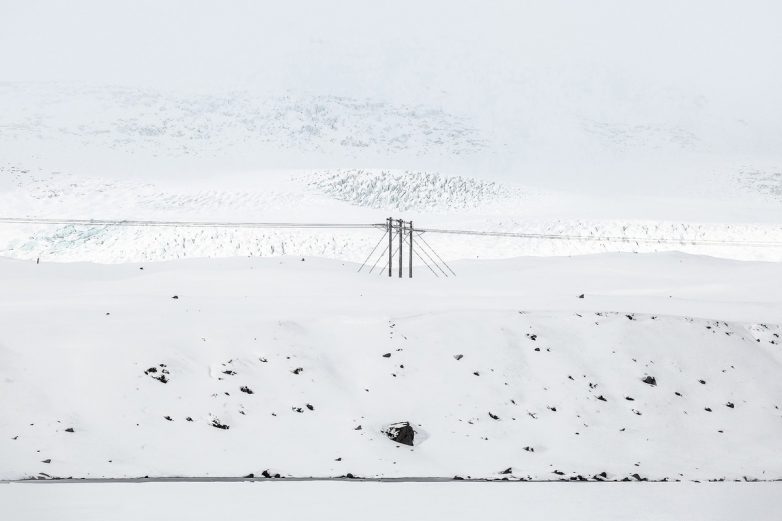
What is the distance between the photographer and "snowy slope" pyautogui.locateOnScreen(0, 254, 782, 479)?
42.9 feet

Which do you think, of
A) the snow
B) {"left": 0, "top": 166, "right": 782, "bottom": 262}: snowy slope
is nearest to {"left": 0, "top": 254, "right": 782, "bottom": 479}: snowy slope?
the snow

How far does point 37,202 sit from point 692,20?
76.9m

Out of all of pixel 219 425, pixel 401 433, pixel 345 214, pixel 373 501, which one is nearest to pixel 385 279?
pixel 401 433

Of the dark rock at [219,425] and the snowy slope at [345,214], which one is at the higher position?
the snowy slope at [345,214]

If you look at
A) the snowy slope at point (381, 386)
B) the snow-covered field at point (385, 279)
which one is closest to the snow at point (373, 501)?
the snow-covered field at point (385, 279)

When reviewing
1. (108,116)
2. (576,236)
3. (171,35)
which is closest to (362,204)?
(576,236)

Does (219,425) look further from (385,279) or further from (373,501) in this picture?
(385,279)

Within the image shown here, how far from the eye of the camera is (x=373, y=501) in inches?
422

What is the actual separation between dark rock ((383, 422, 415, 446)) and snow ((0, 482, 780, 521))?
190cm

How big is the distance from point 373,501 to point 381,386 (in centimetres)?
460

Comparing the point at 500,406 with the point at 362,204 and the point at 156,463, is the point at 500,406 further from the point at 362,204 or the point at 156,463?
the point at 362,204

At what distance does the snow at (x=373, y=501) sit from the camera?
9.83 metres

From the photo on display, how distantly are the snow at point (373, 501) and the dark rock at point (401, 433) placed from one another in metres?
1.90

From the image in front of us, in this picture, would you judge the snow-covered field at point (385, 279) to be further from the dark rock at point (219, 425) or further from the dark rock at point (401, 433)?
the dark rock at point (401, 433)
